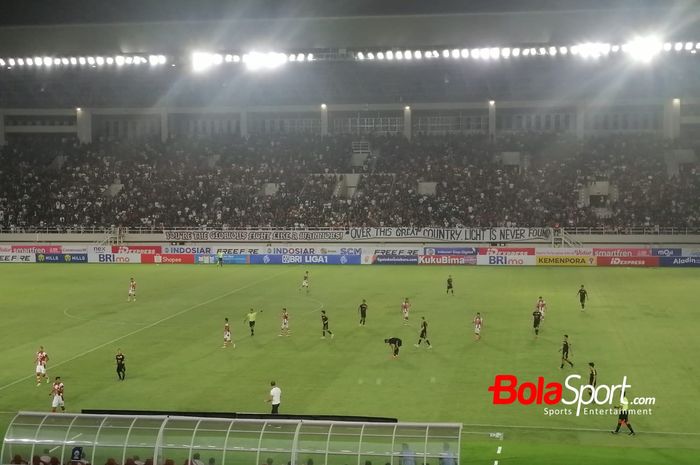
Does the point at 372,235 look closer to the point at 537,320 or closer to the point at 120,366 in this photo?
the point at 537,320

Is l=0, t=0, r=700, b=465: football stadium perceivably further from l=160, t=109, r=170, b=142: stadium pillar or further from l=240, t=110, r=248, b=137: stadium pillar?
l=240, t=110, r=248, b=137: stadium pillar

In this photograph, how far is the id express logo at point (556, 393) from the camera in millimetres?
23688

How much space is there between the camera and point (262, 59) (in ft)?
243

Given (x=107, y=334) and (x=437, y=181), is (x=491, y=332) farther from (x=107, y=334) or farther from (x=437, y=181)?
(x=437, y=181)

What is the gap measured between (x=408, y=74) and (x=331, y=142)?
1117 cm

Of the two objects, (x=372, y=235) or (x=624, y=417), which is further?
(x=372, y=235)

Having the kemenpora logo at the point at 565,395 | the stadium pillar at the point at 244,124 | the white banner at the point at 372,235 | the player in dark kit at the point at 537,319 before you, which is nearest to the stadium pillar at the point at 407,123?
the stadium pillar at the point at 244,124

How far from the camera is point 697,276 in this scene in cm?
5400

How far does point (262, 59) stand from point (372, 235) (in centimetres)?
2064

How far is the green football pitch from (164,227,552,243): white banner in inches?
515

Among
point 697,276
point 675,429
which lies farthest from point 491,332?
point 697,276

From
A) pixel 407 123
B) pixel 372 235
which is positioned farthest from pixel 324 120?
pixel 372 235

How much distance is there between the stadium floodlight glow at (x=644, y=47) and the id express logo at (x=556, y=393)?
4701cm

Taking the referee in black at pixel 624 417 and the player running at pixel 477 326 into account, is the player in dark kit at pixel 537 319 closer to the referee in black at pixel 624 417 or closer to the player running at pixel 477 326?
the player running at pixel 477 326
